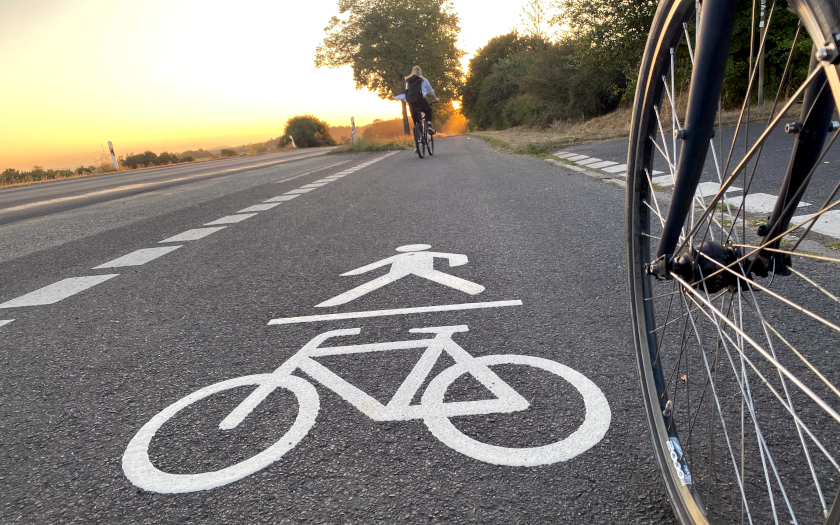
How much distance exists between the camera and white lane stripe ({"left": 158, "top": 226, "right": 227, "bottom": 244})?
5.62 metres

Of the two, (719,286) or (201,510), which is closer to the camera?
(719,286)

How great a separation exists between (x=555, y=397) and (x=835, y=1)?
1440 millimetres

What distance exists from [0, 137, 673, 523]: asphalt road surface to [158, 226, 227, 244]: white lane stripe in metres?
0.71

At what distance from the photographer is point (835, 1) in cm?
79

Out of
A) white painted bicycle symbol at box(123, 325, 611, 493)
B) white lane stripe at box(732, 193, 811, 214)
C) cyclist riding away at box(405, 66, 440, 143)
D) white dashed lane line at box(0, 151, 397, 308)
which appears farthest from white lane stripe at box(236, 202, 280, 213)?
cyclist riding away at box(405, 66, 440, 143)

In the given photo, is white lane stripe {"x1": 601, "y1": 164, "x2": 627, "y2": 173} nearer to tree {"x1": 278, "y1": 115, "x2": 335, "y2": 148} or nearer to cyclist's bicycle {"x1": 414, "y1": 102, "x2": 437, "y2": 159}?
cyclist's bicycle {"x1": 414, "y1": 102, "x2": 437, "y2": 159}

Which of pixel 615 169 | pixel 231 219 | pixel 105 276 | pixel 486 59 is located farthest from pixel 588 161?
pixel 486 59

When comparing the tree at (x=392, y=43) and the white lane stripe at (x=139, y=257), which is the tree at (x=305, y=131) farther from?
the white lane stripe at (x=139, y=257)

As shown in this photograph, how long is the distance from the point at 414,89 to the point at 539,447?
1425 centimetres

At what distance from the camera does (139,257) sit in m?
4.93

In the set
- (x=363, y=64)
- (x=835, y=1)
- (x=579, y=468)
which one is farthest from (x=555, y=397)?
(x=363, y=64)

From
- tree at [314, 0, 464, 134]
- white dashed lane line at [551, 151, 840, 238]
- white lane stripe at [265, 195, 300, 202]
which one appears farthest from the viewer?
tree at [314, 0, 464, 134]

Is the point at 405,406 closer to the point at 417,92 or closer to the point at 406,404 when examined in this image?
the point at 406,404

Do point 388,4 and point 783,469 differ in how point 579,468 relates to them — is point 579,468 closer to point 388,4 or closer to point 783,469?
point 783,469
